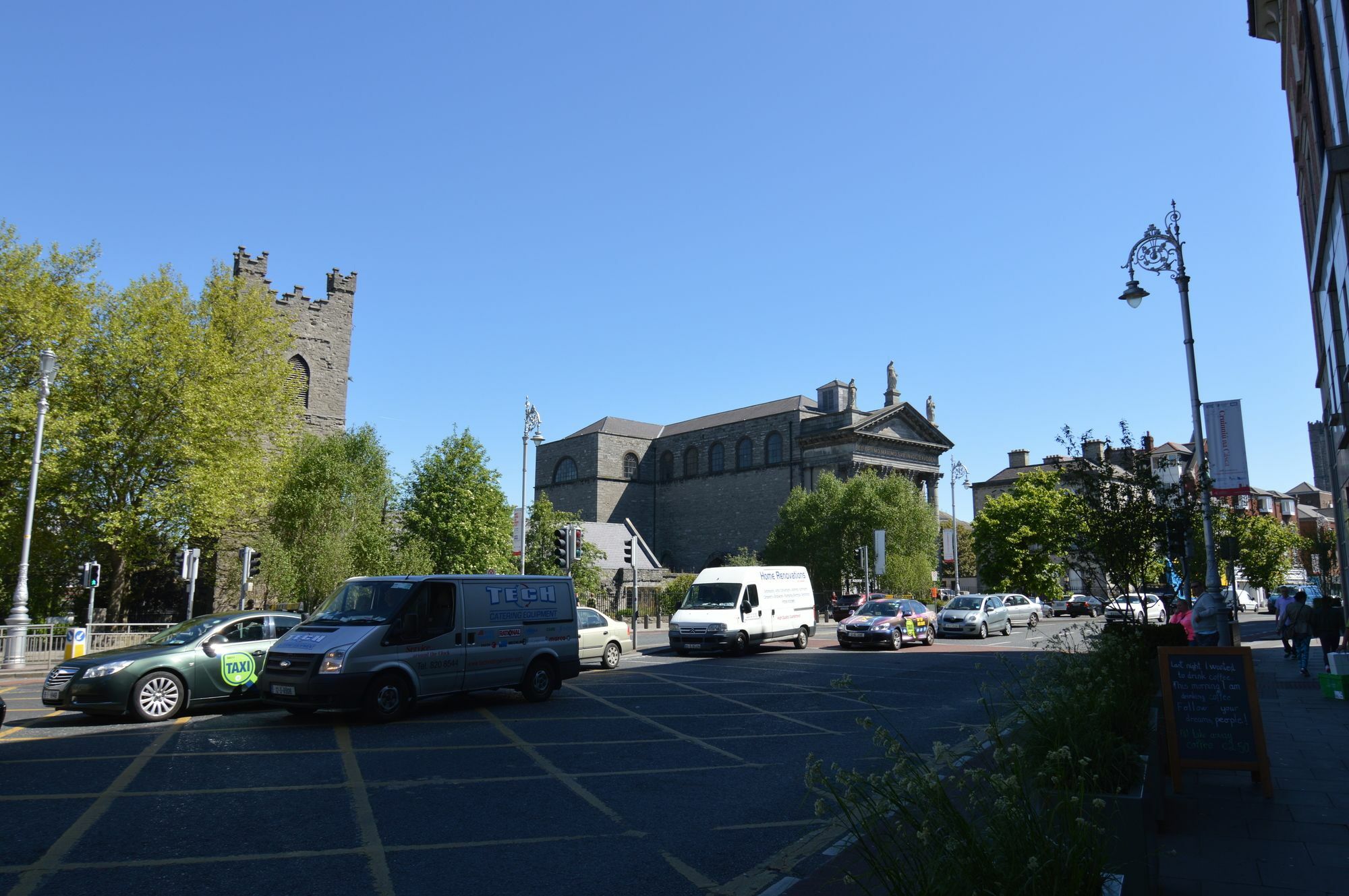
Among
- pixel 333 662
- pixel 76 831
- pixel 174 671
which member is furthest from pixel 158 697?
pixel 76 831

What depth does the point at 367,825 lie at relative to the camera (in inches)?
253

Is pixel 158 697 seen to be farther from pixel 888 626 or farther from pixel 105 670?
pixel 888 626

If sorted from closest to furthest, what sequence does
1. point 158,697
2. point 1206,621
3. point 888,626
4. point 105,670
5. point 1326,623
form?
1. point 105,670
2. point 158,697
3. point 1206,621
4. point 1326,623
5. point 888,626

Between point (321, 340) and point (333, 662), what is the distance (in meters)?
40.3

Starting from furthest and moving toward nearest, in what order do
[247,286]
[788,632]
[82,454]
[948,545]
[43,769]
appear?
[948,545]
[247,286]
[82,454]
[788,632]
[43,769]

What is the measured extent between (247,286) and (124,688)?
1444 inches

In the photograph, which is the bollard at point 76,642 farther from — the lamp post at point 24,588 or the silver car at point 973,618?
the silver car at point 973,618

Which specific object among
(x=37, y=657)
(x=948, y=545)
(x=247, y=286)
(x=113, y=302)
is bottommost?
(x=37, y=657)

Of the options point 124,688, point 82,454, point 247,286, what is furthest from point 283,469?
point 124,688

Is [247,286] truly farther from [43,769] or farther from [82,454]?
[43,769]

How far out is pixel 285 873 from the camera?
5332 millimetres

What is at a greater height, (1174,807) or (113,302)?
(113,302)

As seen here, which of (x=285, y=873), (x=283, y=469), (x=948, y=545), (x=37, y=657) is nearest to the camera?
(x=285, y=873)

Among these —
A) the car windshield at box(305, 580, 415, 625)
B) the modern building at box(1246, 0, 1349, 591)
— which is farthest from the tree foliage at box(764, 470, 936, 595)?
the car windshield at box(305, 580, 415, 625)
